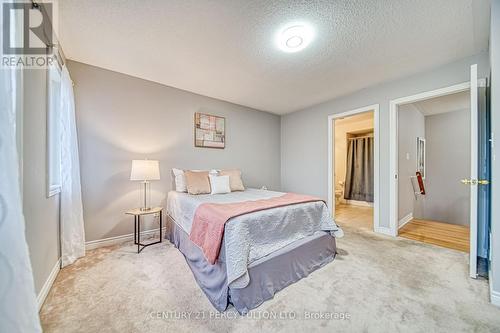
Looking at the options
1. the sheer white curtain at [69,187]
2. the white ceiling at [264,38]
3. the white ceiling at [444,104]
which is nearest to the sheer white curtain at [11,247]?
the white ceiling at [264,38]

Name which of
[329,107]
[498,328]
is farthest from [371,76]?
[498,328]

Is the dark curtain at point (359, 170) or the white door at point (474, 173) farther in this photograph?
the dark curtain at point (359, 170)

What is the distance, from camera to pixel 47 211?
69.7 inches

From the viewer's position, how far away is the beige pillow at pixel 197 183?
2.86 meters

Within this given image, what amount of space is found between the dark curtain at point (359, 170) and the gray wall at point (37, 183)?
6.32 meters

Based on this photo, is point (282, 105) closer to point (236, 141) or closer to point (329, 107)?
point (329, 107)

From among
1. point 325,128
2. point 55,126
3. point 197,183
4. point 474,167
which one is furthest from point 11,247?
point 325,128

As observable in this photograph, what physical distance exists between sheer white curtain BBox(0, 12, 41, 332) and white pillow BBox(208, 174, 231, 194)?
86.7 inches

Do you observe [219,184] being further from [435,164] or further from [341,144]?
[435,164]

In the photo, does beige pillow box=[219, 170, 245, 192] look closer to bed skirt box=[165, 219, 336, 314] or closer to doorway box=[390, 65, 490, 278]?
bed skirt box=[165, 219, 336, 314]

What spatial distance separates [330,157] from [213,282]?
3.09 metres

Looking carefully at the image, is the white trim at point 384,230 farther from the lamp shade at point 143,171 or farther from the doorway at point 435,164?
the lamp shade at point 143,171

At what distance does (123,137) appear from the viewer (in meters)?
2.79

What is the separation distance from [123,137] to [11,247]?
231cm
